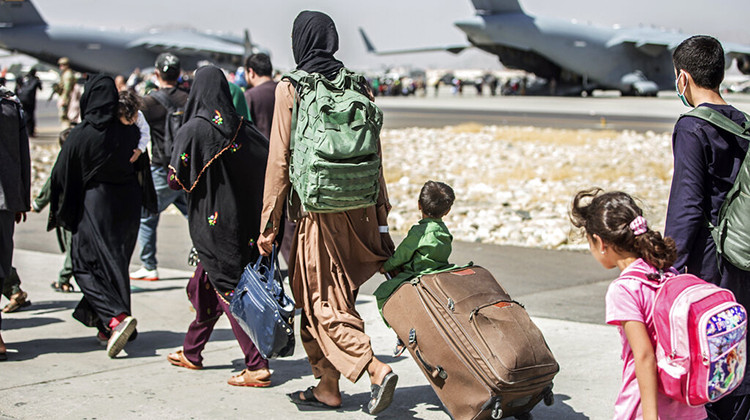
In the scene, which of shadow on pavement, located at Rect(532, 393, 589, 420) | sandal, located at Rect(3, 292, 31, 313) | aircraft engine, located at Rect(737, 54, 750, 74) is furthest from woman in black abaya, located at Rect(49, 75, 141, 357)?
aircraft engine, located at Rect(737, 54, 750, 74)

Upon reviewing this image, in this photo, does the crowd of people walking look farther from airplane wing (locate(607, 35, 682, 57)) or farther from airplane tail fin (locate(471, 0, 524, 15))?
airplane wing (locate(607, 35, 682, 57))

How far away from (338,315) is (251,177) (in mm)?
1102

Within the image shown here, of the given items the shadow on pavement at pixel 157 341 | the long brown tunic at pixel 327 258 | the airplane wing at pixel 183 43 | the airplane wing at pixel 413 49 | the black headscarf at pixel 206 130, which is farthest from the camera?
the airplane wing at pixel 413 49

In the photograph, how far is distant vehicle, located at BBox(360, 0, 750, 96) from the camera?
52.2m

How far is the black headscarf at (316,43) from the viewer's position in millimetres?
4359

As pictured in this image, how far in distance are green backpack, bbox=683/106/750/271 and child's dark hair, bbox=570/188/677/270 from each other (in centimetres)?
41

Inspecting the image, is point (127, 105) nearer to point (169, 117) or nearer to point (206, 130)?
point (169, 117)

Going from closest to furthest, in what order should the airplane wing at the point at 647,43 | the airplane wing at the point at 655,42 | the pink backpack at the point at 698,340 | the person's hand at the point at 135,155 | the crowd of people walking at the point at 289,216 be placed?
the pink backpack at the point at 698,340
the crowd of people walking at the point at 289,216
the person's hand at the point at 135,155
the airplane wing at the point at 655,42
the airplane wing at the point at 647,43

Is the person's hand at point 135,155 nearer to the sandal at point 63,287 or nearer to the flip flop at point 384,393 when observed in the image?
the sandal at point 63,287

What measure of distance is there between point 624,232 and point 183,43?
193ft

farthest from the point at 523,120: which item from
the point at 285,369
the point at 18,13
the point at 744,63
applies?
the point at 18,13

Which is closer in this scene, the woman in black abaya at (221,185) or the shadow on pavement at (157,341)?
the woman in black abaya at (221,185)

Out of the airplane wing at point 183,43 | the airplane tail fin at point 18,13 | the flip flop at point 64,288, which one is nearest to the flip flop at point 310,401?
the flip flop at point 64,288

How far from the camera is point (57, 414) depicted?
4453 mm
